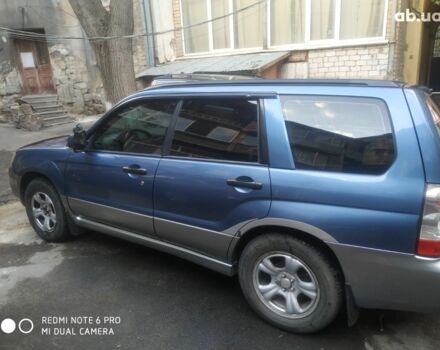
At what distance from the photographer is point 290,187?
97.6 inches

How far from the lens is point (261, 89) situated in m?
2.72

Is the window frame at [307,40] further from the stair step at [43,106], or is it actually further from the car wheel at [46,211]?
the car wheel at [46,211]

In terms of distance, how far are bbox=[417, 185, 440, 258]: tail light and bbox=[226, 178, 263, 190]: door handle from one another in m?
0.95

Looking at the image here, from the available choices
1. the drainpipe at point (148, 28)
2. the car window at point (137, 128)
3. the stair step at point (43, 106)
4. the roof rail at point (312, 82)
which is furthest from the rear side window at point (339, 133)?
the stair step at point (43, 106)

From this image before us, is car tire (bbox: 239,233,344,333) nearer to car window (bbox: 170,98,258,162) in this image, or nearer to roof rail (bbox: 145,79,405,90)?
car window (bbox: 170,98,258,162)

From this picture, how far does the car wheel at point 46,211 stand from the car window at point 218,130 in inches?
66.0

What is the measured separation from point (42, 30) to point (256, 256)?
1252 centimetres

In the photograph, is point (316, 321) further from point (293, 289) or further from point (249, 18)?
point (249, 18)

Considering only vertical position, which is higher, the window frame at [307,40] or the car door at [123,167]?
the window frame at [307,40]

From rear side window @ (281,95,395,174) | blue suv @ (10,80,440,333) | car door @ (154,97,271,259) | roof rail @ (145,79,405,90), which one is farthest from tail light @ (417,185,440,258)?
car door @ (154,97,271,259)

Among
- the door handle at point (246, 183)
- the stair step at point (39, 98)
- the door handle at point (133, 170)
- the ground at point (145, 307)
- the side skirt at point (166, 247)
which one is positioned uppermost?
the door handle at point (246, 183)

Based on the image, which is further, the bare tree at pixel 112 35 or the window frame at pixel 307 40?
the window frame at pixel 307 40

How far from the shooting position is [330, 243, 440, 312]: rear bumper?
2182 millimetres

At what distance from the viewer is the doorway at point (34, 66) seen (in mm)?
13141
